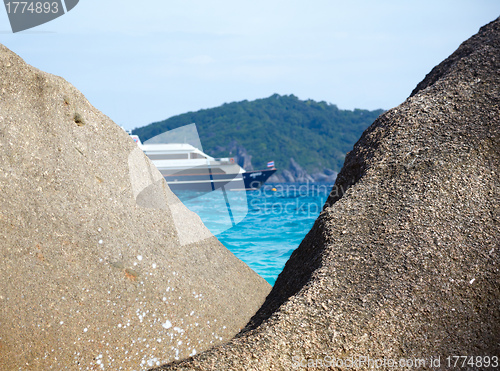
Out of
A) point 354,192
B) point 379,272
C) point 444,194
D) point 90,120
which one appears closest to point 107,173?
point 90,120

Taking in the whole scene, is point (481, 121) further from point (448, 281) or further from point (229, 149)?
point (229, 149)

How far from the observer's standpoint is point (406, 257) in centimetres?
247

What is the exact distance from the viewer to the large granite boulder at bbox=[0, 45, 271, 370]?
303 centimetres

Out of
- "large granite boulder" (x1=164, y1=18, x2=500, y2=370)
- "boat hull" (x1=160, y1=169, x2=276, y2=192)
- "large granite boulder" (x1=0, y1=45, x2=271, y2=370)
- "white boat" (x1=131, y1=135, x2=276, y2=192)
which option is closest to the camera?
"large granite boulder" (x1=164, y1=18, x2=500, y2=370)

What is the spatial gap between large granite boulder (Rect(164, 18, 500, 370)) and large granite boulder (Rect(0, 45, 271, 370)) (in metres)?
0.92

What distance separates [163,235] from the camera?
3.72 m

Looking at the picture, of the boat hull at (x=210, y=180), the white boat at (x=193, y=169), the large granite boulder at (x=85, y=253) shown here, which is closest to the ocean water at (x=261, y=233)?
the boat hull at (x=210, y=180)

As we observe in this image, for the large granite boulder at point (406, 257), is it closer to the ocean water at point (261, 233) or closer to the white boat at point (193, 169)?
the ocean water at point (261, 233)

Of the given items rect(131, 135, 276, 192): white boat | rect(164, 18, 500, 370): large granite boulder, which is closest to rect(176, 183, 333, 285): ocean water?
rect(131, 135, 276, 192): white boat

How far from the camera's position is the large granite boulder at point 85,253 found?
303 cm

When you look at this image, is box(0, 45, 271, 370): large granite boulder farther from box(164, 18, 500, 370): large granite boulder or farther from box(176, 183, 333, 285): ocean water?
box(176, 183, 333, 285): ocean water

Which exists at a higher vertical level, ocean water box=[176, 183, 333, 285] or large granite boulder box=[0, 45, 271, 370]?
large granite boulder box=[0, 45, 271, 370]

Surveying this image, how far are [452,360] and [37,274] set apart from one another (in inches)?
102

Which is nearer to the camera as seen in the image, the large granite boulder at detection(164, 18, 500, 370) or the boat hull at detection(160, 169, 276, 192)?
the large granite boulder at detection(164, 18, 500, 370)
